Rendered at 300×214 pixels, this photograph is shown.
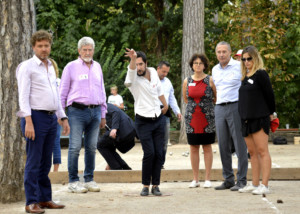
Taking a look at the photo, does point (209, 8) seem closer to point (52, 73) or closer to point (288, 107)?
point (288, 107)

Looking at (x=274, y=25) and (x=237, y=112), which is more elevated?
(x=274, y=25)

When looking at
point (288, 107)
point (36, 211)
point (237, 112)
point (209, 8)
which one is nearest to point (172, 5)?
point (209, 8)

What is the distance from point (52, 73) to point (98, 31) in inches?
626

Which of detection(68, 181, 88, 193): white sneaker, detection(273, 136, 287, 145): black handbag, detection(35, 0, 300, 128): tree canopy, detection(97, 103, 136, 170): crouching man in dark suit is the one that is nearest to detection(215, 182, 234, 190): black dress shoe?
detection(68, 181, 88, 193): white sneaker

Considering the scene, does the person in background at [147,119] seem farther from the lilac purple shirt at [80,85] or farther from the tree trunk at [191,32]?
the tree trunk at [191,32]

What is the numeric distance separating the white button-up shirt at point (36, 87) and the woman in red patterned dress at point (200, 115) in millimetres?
2297

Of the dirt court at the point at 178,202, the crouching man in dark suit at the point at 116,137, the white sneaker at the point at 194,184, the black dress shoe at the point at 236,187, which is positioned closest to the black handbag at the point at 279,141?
the crouching man in dark suit at the point at 116,137

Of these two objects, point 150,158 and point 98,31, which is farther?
point 98,31

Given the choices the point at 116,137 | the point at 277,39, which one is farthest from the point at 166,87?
the point at 277,39

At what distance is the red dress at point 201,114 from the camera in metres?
7.94

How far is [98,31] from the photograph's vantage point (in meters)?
22.0

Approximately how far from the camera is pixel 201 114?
7.95m

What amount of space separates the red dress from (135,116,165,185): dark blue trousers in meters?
0.70

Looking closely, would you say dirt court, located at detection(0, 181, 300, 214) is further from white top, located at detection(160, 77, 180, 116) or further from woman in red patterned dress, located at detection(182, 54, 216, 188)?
white top, located at detection(160, 77, 180, 116)
